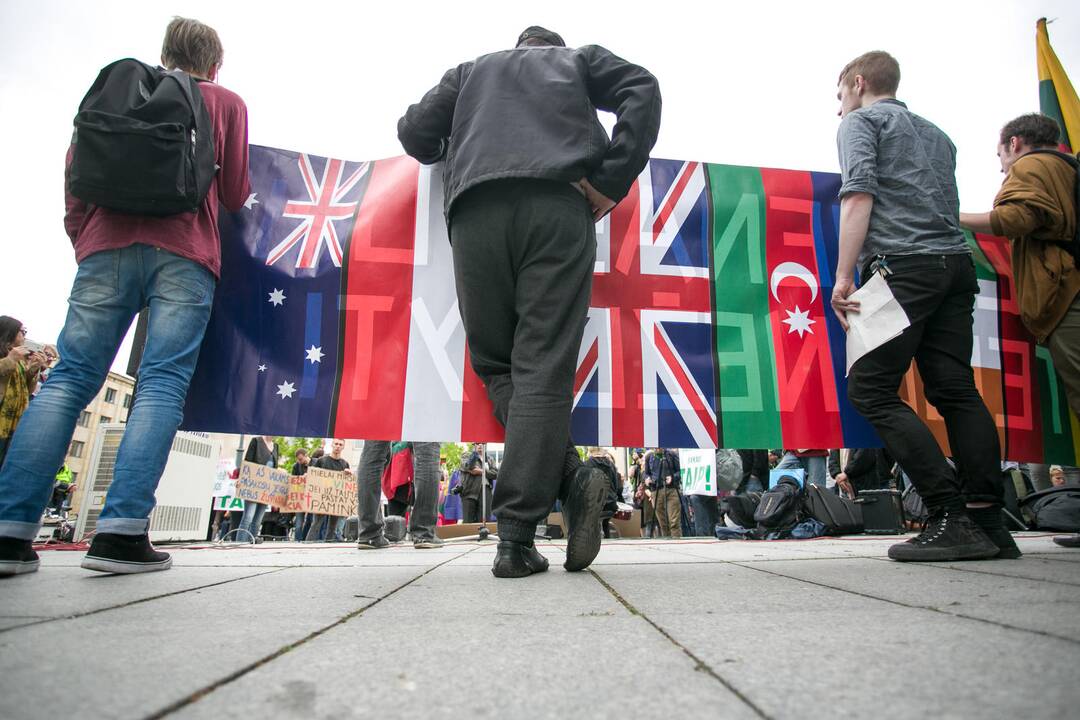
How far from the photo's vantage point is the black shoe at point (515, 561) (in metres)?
1.94

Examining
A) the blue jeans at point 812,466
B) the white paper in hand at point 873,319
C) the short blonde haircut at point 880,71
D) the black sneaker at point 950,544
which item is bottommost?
the black sneaker at point 950,544

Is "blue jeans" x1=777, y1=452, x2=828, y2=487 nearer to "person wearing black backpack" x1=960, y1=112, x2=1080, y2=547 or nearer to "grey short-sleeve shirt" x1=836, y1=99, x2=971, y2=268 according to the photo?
"person wearing black backpack" x1=960, y1=112, x2=1080, y2=547

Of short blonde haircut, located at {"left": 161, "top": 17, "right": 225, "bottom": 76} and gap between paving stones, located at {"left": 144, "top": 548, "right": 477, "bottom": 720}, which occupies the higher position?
short blonde haircut, located at {"left": 161, "top": 17, "right": 225, "bottom": 76}

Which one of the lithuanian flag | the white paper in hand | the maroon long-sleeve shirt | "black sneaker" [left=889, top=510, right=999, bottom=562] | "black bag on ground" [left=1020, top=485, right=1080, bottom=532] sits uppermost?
the lithuanian flag

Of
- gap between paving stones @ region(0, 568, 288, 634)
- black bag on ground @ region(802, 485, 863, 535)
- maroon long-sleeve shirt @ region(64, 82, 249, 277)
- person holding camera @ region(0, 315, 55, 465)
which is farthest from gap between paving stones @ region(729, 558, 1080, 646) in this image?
person holding camera @ region(0, 315, 55, 465)

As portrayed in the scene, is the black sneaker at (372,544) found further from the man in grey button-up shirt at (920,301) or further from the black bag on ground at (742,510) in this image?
the black bag on ground at (742,510)

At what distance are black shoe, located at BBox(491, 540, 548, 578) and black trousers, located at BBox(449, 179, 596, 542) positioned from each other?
42mm

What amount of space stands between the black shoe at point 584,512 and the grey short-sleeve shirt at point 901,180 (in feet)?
5.44

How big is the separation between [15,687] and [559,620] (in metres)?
0.84

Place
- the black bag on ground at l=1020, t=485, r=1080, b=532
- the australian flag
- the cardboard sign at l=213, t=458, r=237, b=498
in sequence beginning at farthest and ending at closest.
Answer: the cardboard sign at l=213, t=458, r=237, b=498 < the black bag on ground at l=1020, t=485, r=1080, b=532 < the australian flag

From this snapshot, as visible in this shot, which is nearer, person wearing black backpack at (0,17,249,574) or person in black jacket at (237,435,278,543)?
person wearing black backpack at (0,17,249,574)

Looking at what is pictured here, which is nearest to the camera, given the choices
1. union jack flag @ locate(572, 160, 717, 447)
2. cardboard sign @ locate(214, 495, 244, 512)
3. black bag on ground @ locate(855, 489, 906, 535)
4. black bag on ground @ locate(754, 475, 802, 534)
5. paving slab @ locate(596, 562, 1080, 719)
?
paving slab @ locate(596, 562, 1080, 719)

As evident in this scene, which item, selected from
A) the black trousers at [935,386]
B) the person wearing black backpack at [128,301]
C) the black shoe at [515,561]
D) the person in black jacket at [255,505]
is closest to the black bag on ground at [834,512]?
the black trousers at [935,386]

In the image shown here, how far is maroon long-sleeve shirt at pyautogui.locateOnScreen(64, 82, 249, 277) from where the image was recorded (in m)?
2.21
